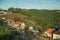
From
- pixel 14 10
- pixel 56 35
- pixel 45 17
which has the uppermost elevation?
pixel 14 10

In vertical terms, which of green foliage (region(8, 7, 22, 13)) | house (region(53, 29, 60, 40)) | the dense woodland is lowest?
house (region(53, 29, 60, 40))

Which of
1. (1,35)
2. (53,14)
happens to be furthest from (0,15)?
(53,14)

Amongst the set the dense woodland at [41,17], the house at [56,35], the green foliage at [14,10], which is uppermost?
the green foliage at [14,10]

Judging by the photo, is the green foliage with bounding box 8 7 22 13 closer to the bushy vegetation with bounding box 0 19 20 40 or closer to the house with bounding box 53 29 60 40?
the bushy vegetation with bounding box 0 19 20 40

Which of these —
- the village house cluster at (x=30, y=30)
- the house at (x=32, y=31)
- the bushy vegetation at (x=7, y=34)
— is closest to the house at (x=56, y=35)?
the village house cluster at (x=30, y=30)

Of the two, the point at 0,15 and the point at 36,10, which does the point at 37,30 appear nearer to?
the point at 36,10

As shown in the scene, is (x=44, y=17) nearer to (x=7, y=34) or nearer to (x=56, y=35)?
(x=56, y=35)

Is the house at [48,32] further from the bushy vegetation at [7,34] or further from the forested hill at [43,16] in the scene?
the bushy vegetation at [7,34]

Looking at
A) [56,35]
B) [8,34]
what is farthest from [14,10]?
[56,35]

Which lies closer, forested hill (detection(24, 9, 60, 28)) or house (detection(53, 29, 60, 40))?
house (detection(53, 29, 60, 40))

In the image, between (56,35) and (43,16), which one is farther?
(43,16)

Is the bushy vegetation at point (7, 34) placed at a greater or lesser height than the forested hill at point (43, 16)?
lesser

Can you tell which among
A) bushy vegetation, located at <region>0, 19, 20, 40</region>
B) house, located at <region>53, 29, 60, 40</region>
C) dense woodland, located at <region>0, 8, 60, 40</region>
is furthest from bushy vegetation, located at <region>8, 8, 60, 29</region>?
bushy vegetation, located at <region>0, 19, 20, 40</region>
